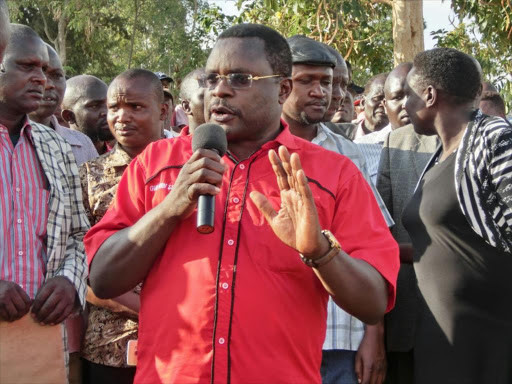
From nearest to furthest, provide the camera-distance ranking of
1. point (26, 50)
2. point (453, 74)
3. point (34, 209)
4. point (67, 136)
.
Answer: point (34, 209) < point (26, 50) < point (453, 74) < point (67, 136)

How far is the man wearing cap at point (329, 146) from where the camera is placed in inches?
148

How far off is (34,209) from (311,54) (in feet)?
6.02

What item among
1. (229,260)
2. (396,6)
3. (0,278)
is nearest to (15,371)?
(0,278)

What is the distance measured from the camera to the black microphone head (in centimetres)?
252

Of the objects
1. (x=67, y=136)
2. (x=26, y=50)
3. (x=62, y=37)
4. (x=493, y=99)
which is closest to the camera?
(x=26, y=50)

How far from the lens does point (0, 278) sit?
10.9 ft

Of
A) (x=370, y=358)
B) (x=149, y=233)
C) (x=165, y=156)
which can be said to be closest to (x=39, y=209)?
(x=165, y=156)

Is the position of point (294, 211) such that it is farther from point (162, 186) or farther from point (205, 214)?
point (162, 186)

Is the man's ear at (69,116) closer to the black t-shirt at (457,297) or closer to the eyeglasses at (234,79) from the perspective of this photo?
the black t-shirt at (457,297)

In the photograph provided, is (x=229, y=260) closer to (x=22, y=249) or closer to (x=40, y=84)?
(x=22, y=249)

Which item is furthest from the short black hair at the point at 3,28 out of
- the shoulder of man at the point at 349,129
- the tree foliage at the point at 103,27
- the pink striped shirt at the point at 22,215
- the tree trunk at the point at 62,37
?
the tree trunk at the point at 62,37

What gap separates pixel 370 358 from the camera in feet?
12.4

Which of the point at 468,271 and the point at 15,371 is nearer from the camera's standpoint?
the point at 15,371

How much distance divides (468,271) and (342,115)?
4.23 m
